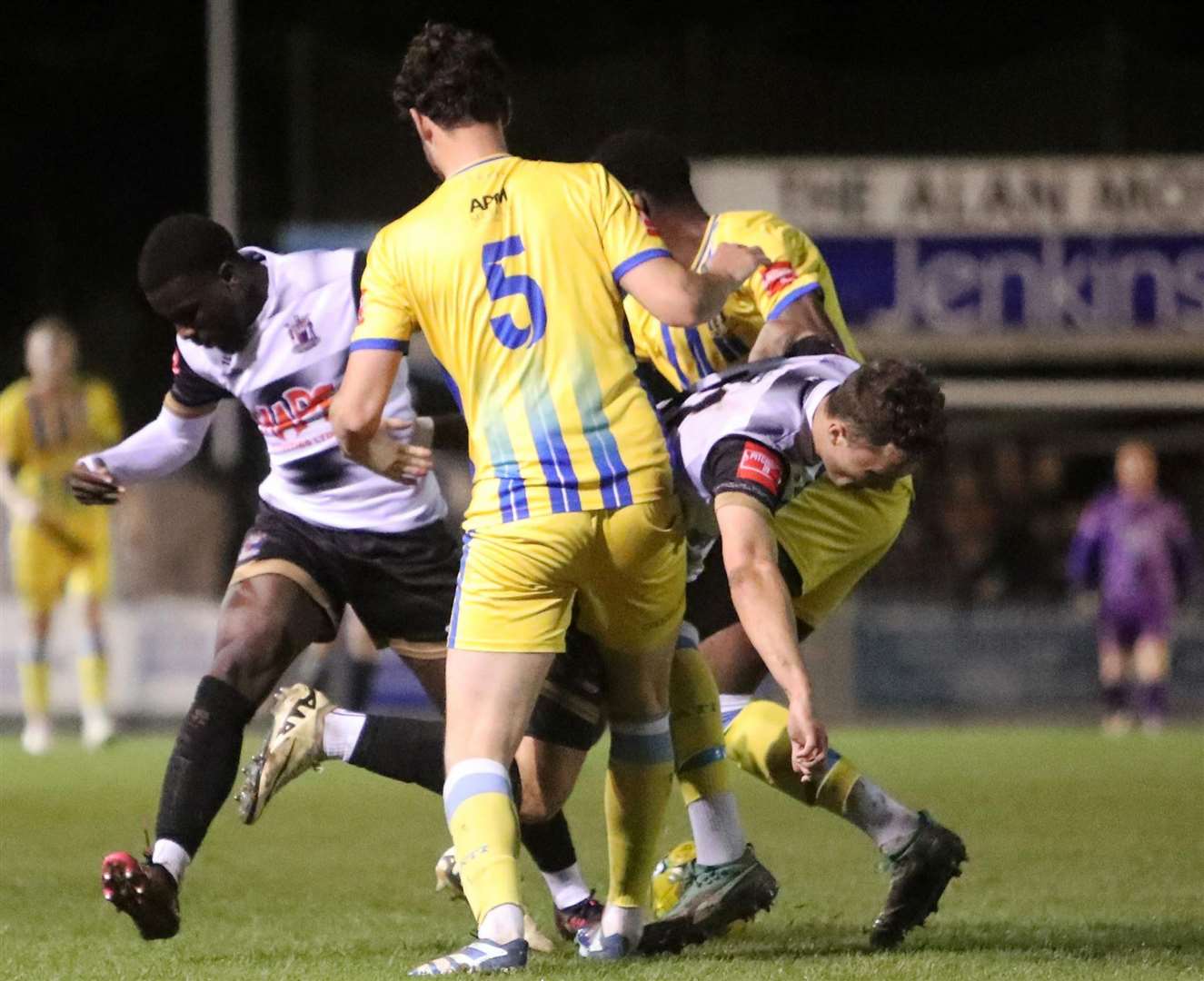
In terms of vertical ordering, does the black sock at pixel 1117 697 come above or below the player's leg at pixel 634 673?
below

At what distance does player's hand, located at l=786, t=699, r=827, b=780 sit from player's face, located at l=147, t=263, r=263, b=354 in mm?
2197

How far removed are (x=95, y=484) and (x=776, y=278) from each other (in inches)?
78.8

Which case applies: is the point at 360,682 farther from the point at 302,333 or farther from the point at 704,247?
the point at 704,247

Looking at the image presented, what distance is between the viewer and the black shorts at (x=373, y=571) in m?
6.53

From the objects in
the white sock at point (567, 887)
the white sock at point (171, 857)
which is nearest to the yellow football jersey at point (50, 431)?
the white sock at point (171, 857)

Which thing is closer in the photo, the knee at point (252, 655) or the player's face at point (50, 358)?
the knee at point (252, 655)

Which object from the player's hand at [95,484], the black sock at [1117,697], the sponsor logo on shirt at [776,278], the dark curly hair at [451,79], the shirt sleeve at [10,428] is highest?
the dark curly hair at [451,79]

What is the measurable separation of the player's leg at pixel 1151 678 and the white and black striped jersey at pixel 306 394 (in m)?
10.1

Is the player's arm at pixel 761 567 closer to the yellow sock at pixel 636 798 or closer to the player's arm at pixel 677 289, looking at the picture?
the player's arm at pixel 677 289

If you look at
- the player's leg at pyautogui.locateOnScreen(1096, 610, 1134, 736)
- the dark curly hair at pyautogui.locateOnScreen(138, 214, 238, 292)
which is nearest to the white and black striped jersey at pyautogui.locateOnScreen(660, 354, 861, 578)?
the dark curly hair at pyautogui.locateOnScreen(138, 214, 238, 292)

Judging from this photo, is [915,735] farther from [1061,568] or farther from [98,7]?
[98,7]

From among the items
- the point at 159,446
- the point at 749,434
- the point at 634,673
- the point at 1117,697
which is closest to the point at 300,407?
the point at 159,446

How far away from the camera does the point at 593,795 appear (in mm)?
10570

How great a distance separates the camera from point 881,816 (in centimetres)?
610
